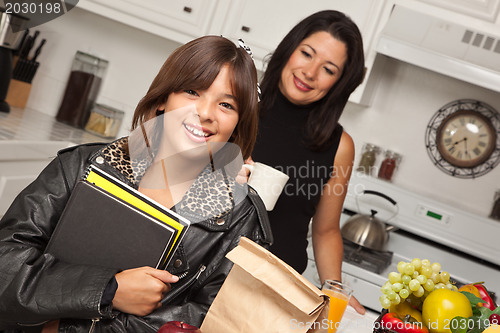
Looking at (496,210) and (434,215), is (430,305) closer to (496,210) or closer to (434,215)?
(434,215)

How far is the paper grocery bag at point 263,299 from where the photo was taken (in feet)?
2.16

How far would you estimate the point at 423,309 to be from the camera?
0.89 meters

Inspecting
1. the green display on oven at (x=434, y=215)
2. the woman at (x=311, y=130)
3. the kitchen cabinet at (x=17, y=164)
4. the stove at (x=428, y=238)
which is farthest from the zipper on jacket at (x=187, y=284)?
the green display on oven at (x=434, y=215)

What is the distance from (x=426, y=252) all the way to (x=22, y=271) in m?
2.25

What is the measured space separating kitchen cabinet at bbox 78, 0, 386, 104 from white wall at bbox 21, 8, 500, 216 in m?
0.20

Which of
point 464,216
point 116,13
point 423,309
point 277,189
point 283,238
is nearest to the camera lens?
point 423,309

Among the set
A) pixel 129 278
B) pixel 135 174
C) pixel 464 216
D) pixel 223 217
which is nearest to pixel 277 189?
pixel 223 217

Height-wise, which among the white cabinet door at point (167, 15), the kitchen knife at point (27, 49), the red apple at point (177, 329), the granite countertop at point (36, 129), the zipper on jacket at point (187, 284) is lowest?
the granite countertop at point (36, 129)

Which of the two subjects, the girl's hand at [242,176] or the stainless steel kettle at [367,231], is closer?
the girl's hand at [242,176]

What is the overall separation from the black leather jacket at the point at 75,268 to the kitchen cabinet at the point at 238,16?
168cm

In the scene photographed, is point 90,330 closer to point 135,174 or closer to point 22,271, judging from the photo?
point 22,271

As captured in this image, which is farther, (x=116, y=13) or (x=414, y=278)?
(x=116, y=13)

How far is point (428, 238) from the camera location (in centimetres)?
261

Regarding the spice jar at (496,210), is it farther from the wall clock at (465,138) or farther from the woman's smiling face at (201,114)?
the woman's smiling face at (201,114)
